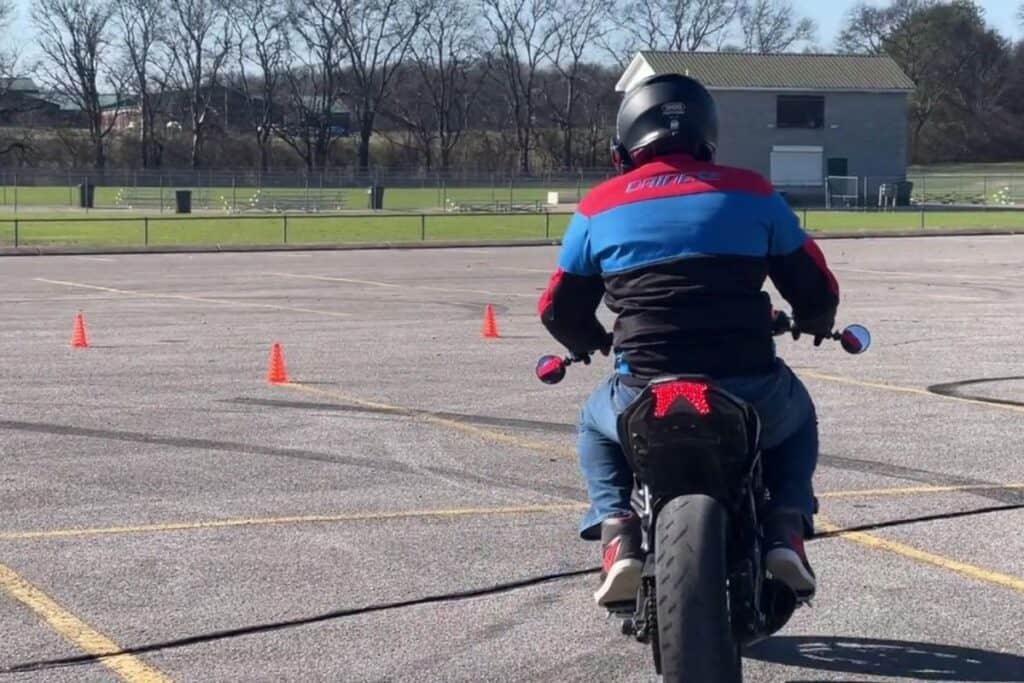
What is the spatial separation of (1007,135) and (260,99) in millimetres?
57019

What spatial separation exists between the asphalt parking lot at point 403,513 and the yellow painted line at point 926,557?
0.07 ft

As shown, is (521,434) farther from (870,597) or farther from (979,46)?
(979,46)

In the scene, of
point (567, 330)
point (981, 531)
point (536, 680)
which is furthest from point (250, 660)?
point (981, 531)

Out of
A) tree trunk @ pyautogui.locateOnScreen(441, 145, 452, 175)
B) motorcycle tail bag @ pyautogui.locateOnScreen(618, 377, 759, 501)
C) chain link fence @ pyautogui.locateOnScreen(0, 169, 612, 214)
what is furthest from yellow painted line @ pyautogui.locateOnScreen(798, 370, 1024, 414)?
tree trunk @ pyautogui.locateOnScreen(441, 145, 452, 175)

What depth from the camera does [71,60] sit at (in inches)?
4624

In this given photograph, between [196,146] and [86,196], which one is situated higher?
[196,146]

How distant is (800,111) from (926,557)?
267ft

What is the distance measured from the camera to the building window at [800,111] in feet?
282

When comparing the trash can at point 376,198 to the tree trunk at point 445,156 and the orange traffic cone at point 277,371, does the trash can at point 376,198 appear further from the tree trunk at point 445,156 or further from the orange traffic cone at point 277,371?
the orange traffic cone at point 277,371

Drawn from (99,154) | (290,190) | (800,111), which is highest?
(800,111)

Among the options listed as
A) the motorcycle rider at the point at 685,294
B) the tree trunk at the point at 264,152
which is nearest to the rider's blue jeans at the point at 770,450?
the motorcycle rider at the point at 685,294

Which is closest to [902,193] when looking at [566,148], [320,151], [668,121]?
[566,148]

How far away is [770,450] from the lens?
5.03 m

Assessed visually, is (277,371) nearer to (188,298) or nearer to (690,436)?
(690,436)
